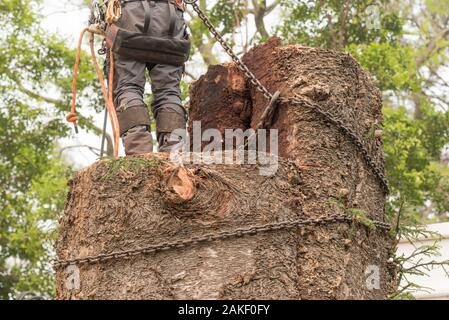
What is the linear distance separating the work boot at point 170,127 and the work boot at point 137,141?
0.16 metres

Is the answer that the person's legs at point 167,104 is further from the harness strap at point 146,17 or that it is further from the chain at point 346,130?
the chain at point 346,130

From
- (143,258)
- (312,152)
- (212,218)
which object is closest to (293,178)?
(312,152)

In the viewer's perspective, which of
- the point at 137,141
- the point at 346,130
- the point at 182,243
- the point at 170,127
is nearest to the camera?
the point at 182,243

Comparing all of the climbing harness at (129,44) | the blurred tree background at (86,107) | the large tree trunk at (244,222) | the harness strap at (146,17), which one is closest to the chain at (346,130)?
the large tree trunk at (244,222)

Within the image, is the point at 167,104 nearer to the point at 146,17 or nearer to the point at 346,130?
the point at 146,17

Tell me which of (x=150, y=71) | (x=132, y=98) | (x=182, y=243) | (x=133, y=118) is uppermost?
(x=150, y=71)

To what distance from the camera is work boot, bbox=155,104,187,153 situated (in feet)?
16.3

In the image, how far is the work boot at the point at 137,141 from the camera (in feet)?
15.7

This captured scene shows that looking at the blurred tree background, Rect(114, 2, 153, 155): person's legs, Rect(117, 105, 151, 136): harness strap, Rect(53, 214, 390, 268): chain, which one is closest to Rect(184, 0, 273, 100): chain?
Rect(114, 2, 153, 155): person's legs

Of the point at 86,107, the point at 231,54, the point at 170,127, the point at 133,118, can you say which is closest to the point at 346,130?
the point at 231,54

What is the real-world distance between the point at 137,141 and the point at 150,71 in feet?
1.95

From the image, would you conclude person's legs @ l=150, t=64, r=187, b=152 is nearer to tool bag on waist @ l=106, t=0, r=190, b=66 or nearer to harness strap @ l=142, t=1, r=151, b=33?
tool bag on waist @ l=106, t=0, r=190, b=66

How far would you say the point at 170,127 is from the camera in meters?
5.04

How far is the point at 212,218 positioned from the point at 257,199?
253 mm
